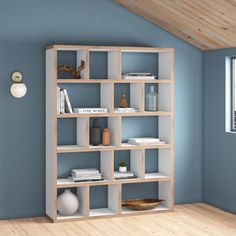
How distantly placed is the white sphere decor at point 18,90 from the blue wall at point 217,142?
2.11m

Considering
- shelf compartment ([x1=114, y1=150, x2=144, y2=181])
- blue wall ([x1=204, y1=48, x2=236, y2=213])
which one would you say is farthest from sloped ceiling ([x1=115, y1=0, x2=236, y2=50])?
shelf compartment ([x1=114, y1=150, x2=144, y2=181])

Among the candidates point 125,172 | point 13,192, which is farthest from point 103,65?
point 13,192

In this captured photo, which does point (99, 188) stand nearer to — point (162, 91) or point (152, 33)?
point (162, 91)

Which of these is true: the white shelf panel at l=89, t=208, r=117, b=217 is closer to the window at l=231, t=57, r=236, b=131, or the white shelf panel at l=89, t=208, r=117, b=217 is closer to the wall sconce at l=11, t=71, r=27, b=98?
the wall sconce at l=11, t=71, r=27, b=98

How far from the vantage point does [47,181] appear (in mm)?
5582

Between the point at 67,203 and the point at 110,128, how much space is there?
2.97ft

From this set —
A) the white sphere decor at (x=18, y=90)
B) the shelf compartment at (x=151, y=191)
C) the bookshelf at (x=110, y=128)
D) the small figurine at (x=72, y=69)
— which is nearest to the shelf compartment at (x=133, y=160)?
the bookshelf at (x=110, y=128)

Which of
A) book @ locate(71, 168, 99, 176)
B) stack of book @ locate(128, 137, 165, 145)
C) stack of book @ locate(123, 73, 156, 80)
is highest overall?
stack of book @ locate(123, 73, 156, 80)

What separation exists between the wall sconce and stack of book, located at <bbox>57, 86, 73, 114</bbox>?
340 mm

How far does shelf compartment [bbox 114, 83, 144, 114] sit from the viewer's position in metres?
5.71

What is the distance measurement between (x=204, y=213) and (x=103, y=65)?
1892 mm

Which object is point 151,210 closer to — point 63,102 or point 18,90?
point 63,102

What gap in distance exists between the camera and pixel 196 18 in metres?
5.38

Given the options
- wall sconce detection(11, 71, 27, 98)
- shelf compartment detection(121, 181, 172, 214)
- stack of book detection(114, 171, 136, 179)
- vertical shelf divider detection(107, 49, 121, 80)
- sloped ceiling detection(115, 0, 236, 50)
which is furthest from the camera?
shelf compartment detection(121, 181, 172, 214)
